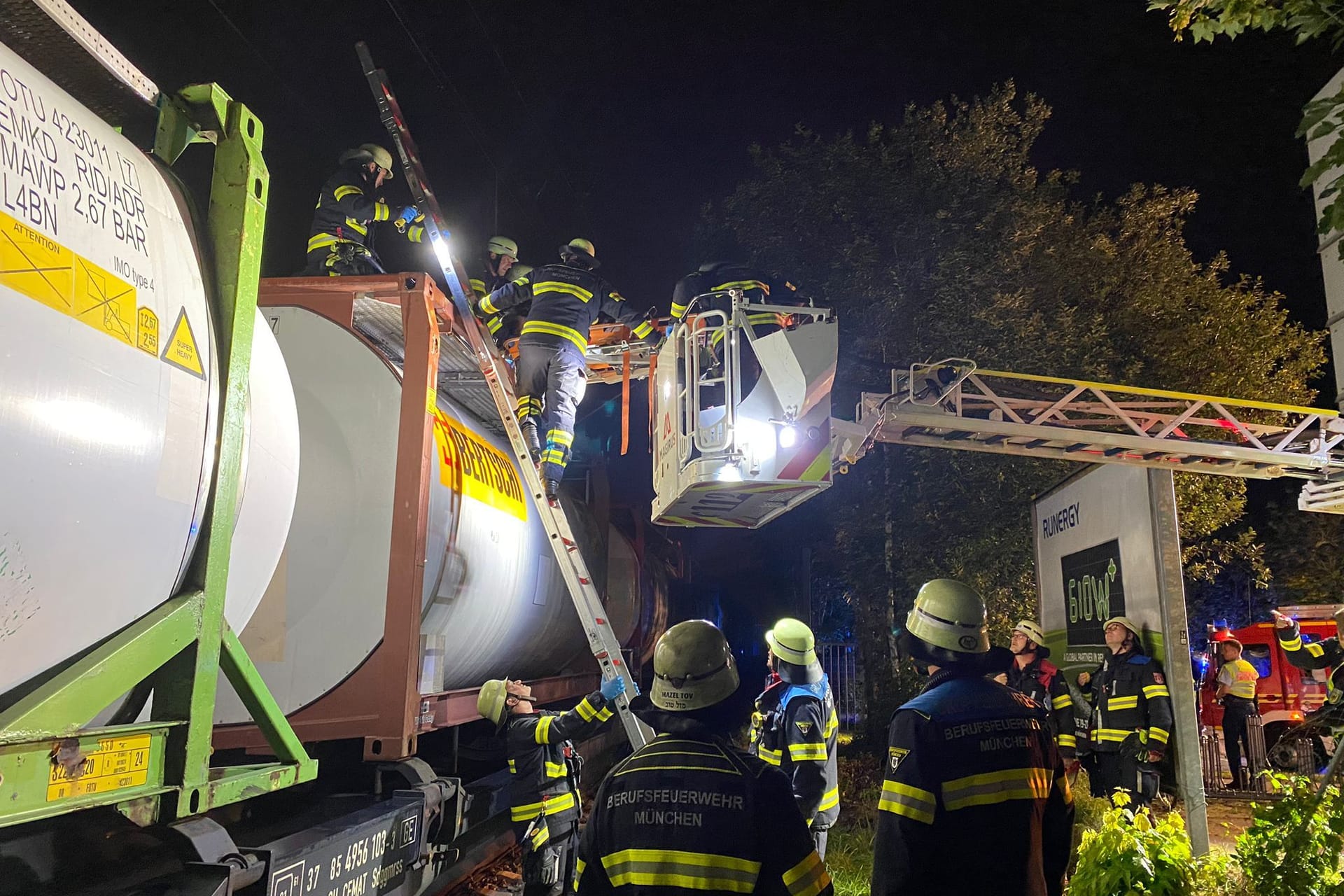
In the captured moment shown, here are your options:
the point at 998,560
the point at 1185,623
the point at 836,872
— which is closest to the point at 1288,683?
the point at 998,560

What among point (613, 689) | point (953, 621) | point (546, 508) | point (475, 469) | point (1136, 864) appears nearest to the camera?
point (953, 621)

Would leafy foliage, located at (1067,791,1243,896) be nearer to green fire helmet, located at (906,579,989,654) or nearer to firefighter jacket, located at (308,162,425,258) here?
green fire helmet, located at (906,579,989,654)

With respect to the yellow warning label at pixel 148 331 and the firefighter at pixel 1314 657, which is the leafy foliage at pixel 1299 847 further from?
the firefighter at pixel 1314 657

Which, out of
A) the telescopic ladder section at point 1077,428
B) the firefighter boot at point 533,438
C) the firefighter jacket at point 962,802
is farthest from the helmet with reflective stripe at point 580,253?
the firefighter jacket at point 962,802

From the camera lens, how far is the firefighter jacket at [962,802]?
9.28ft

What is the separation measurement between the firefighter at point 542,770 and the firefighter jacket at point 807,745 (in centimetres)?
104

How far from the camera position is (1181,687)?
6.79m

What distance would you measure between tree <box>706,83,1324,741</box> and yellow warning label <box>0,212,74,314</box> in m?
9.97

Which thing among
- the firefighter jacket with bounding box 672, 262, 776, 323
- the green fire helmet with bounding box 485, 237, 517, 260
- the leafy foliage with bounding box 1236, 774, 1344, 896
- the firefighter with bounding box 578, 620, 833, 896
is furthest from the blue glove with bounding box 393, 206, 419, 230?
the leafy foliage with bounding box 1236, 774, 1344, 896

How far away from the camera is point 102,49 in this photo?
8.13 feet

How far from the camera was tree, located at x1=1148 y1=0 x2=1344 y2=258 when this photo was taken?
288 centimetres

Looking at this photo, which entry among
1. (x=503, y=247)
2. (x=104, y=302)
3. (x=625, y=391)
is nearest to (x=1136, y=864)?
(x=104, y=302)

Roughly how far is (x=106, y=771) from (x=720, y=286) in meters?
5.53

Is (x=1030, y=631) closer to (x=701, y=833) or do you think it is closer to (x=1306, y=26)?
(x=1306, y=26)
